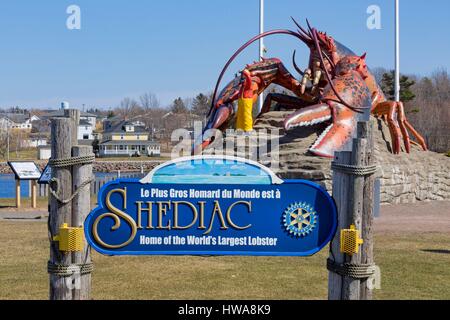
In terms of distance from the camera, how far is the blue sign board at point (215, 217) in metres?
5.06

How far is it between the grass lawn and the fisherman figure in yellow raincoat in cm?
827

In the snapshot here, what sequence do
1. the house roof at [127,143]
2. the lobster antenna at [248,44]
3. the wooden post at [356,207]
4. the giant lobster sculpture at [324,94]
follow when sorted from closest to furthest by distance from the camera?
the wooden post at [356,207], the lobster antenna at [248,44], the giant lobster sculpture at [324,94], the house roof at [127,143]

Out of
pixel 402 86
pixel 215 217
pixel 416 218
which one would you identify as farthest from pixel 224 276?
pixel 402 86

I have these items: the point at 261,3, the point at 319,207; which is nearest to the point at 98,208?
the point at 319,207

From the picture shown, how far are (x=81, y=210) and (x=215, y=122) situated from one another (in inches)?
561

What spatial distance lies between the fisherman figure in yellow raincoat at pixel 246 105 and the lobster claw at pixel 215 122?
35 centimetres

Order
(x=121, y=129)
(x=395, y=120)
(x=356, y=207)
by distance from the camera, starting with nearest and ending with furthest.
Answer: (x=356, y=207), (x=395, y=120), (x=121, y=129)

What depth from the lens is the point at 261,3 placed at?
995 inches

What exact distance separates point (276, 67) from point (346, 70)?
213cm

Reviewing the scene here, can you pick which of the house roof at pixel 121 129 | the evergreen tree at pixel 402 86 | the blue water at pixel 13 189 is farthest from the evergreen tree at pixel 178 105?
the blue water at pixel 13 189

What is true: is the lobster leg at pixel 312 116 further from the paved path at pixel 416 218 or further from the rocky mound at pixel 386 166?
the paved path at pixel 416 218

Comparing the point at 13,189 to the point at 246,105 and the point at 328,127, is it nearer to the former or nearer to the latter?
the point at 246,105

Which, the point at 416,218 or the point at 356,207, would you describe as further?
the point at 416,218

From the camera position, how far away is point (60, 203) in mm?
5113
